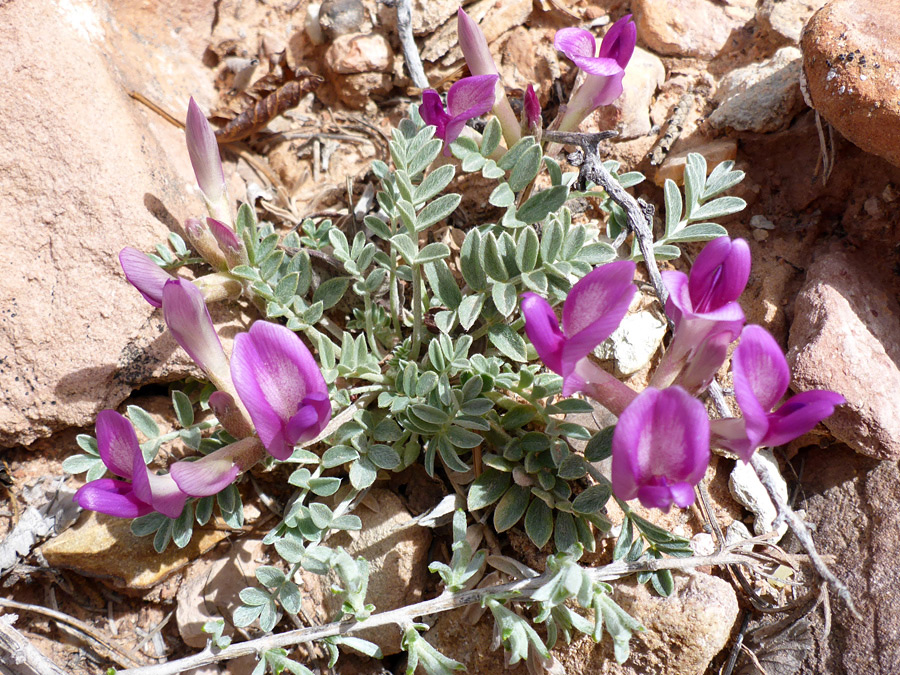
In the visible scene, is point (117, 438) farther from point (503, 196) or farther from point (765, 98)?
point (765, 98)

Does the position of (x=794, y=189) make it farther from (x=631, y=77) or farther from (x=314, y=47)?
(x=314, y=47)

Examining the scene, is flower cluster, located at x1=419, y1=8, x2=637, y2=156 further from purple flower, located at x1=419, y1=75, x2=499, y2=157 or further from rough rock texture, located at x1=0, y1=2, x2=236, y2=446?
rough rock texture, located at x1=0, y1=2, x2=236, y2=446

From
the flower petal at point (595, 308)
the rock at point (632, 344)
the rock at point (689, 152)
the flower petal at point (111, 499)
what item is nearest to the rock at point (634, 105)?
the rock at point (689, 152)

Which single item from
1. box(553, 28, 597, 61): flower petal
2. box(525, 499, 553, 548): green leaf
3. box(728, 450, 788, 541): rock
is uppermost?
box(553, 28, 597, 61): flower petal

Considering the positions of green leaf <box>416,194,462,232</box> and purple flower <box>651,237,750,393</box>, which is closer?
purple flower <box>651,237,750,393</box>

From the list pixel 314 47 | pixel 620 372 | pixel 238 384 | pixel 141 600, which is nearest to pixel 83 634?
pixel 141 600

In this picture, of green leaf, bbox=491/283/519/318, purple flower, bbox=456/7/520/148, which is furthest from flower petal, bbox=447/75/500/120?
green leaf, bbox=491/283/519/318

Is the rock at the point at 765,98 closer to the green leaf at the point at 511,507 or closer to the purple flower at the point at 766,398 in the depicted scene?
the purple flower at the point at 766,398
